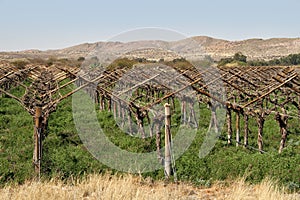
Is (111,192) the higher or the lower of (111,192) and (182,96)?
the lower

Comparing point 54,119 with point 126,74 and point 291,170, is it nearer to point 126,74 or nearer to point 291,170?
point 126,74

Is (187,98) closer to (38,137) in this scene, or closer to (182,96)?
(182,96)

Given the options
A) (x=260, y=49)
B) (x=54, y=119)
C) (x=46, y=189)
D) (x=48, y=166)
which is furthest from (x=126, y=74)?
(x=260, y=49)

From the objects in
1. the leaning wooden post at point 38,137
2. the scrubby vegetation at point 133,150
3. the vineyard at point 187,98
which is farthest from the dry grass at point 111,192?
the vineyard at point 187,98

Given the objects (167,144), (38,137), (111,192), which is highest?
(38,137)

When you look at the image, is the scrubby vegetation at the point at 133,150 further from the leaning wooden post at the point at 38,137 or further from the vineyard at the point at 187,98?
the vineyard at the point at 187,98

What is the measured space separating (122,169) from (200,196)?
7.93 ft

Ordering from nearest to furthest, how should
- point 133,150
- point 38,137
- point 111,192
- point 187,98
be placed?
point 111,192 → point 38,137 → point 133,150 → point 187,98

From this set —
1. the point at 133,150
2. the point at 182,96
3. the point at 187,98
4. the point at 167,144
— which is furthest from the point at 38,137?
the point at 187,98

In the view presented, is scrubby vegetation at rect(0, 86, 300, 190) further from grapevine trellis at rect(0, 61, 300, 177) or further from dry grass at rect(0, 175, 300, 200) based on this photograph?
dry grass at rect(0, 175, 300, 200)

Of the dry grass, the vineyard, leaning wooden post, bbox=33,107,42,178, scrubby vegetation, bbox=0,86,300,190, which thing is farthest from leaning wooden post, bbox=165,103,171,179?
leaning wooden post, bbox=33,107,42,178

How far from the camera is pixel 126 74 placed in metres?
19.5

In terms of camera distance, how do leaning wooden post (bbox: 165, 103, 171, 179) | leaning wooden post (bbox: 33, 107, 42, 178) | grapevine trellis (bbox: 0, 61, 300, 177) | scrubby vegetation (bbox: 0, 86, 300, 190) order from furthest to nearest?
1. grapevine trellis (bbox: 0, 61, 300, 177)
2. scrubby vegetation (bbox: 0, 86, 300, 190)
3. leaning wooden post (bbox: 165, 103, 171, 179)
4. leaning wooden post (bbox: 33, 107, 42, 178)

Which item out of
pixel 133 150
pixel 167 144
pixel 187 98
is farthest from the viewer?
pixel 187 98
